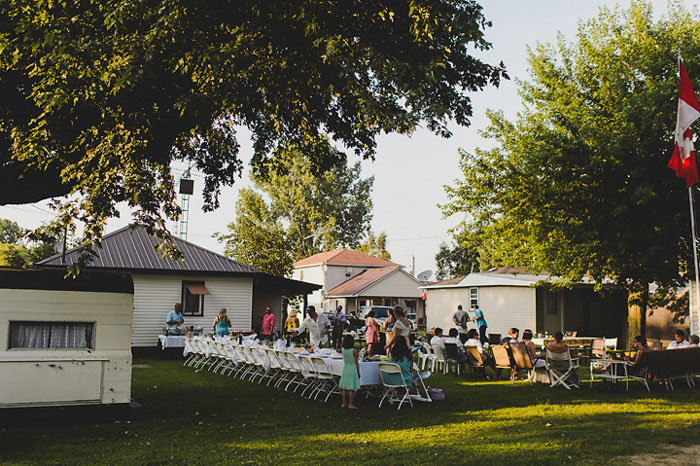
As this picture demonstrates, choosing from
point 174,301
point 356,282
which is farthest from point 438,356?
point 356,282

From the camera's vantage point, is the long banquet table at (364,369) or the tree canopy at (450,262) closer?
the long banquet table at (364,369)

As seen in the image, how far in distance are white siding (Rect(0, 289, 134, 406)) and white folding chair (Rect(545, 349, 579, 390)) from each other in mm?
8187

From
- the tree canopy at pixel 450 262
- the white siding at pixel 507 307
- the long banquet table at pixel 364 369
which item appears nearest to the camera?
the long banquet table at pixel 364 369

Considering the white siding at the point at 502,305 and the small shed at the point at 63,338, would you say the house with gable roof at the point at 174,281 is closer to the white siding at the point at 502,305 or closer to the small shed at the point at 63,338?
the white siding at the point at 502,305

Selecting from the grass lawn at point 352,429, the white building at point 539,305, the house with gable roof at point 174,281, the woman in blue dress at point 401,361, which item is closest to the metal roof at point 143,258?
the house with gable roof at point 174,281

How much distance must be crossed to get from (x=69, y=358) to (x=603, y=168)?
14.0 metres

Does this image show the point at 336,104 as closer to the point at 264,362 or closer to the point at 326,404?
the point at 326,404

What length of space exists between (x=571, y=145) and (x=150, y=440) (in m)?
13.2

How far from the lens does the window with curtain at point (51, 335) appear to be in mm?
8391

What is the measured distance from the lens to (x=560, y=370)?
12.3m

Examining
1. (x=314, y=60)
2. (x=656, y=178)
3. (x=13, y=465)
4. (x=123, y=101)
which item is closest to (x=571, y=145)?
(x=656, y=178)

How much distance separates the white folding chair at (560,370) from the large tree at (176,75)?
21.2 feet

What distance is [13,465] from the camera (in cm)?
624

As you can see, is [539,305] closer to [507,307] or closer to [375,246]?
[507,307]
